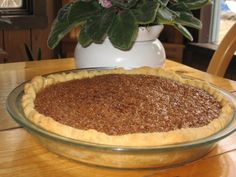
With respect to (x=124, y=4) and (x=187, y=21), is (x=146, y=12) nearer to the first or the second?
(x=124, y=4)

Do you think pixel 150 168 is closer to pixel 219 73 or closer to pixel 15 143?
pixel 15 143

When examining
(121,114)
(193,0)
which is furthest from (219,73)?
(121,114)

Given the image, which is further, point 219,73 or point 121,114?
point 219,73

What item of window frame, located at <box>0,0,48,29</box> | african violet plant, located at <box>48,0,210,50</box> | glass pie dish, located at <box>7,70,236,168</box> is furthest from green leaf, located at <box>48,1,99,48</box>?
window frame, located at <box>0,0,48,29</box>

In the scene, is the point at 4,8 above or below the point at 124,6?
below

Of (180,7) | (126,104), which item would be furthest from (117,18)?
(126,104)

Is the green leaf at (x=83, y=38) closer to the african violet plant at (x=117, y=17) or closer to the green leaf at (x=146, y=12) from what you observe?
the african violet plant at (x=117, y=17)
